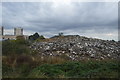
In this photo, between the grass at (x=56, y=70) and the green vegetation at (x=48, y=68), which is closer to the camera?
the green vegetation at (x=48, y=68)

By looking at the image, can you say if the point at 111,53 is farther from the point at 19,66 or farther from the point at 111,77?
the point at 19,66

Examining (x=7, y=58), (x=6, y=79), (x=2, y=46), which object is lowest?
(x=6, y=79)

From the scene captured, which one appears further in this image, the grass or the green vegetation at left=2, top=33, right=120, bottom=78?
the grass

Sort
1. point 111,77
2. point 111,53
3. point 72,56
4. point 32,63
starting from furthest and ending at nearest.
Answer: point 111,53 < point 72,56 < point 32,63 < point 111,77

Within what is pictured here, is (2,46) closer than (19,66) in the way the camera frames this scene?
No

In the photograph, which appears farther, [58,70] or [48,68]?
[48,68]

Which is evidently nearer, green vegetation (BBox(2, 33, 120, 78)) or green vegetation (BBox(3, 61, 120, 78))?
green vegetation (BBox(2, 33, 120, 78))

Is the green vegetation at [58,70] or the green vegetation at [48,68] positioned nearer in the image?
the green vegetation at [48,68]

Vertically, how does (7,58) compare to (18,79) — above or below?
above

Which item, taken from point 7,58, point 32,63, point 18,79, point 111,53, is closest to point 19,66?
point 32,63

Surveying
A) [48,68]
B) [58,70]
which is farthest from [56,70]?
[48,68]

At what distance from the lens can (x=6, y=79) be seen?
4312mm

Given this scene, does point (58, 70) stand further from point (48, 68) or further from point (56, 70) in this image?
point (48, 68)

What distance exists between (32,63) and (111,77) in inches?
146
